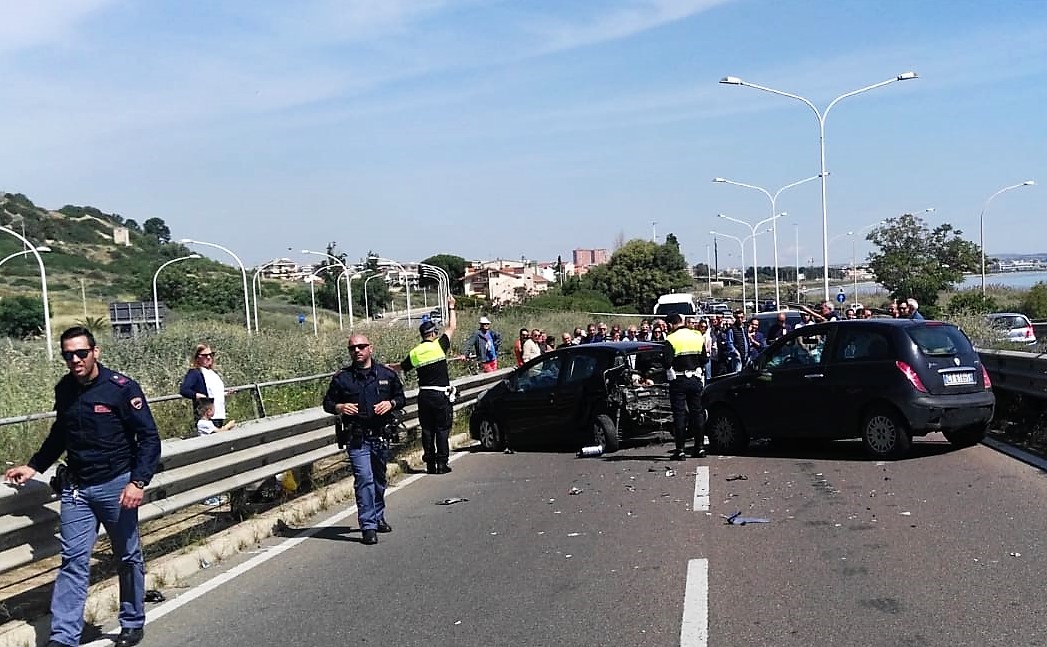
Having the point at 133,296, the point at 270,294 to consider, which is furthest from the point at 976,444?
the point at 270,294

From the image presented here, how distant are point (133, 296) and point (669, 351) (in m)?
77.7

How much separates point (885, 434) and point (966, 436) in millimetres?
1442

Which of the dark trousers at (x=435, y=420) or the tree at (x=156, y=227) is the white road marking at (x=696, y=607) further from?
the tree at (x=156, y=227)

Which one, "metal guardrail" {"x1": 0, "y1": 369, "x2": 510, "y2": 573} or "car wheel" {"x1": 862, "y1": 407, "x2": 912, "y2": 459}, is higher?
"metal guardrail" {"x1": 0, "y1": 369, "x2": 510, "y2": 573}

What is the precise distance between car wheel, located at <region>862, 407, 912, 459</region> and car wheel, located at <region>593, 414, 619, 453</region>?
324 centimetres

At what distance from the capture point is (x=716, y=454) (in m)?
13.9

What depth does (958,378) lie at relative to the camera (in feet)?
40.4

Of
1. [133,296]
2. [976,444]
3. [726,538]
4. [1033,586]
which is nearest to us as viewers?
[1033,586]

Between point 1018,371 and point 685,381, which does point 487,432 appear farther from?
point 1018,371

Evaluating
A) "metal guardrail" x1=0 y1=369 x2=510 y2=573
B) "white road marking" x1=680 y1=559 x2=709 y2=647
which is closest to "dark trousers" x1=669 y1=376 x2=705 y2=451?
"metal guardrail" x1=0 y1=369 x2=510 y2=573

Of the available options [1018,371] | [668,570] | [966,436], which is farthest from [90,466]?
[1018,371]

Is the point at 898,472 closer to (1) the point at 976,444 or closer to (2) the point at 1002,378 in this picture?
(1) the point at 976,444

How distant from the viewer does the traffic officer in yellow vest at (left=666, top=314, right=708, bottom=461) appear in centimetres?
1320

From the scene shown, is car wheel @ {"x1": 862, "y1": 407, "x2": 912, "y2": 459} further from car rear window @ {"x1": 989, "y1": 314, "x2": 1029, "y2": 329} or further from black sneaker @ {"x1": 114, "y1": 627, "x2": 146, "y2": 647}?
car rear window @ {"x1": 989, "y1": 314, "x2": 1029, "y2": 329}
